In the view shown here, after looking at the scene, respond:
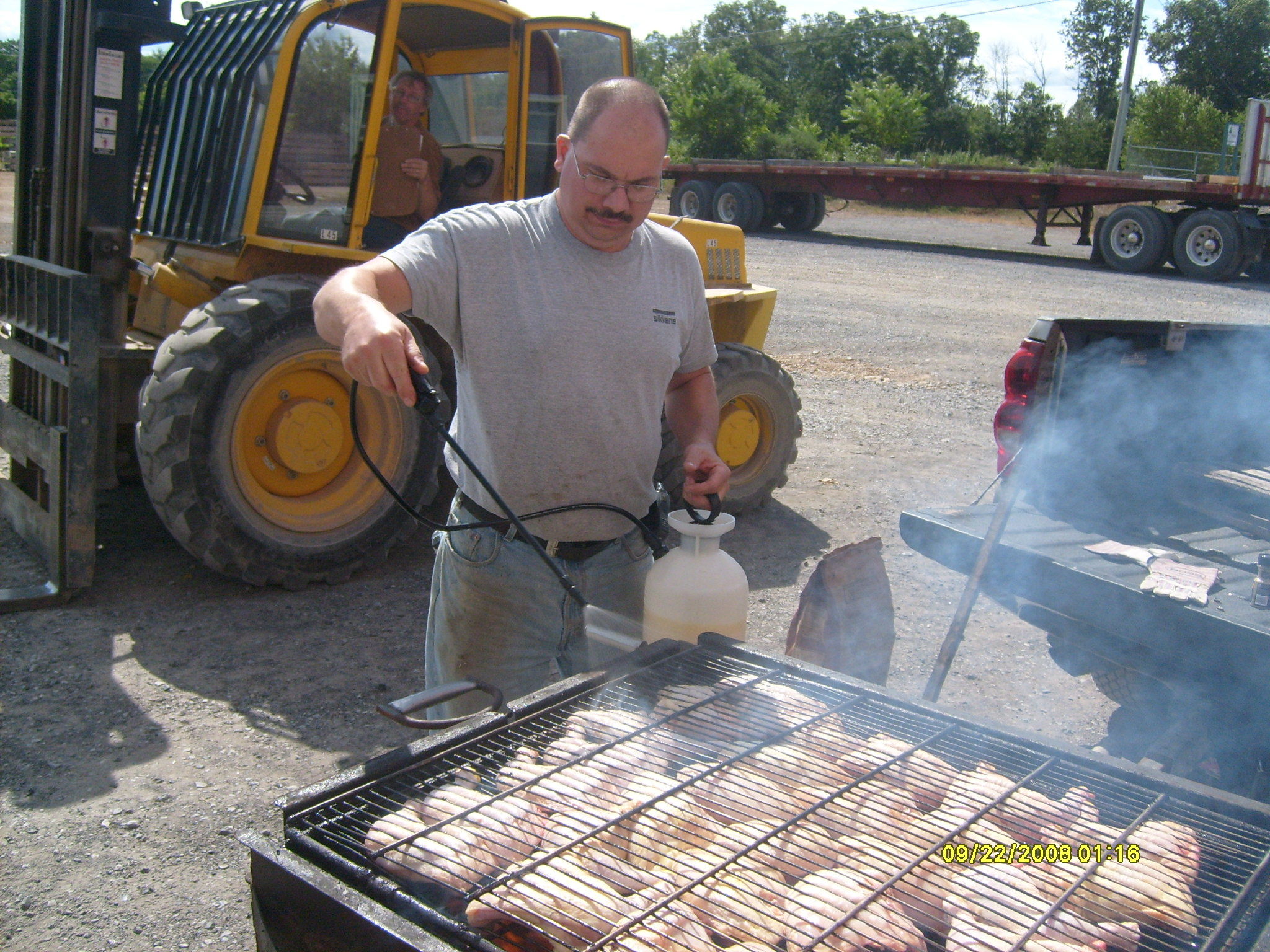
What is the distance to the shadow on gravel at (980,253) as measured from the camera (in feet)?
56.7

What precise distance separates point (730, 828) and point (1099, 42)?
73.5m

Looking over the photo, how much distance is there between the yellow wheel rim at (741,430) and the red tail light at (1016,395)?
85.2 inches

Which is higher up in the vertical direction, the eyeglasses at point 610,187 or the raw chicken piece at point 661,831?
the eyeglasses at point 610,187

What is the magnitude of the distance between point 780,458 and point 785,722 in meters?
4.40

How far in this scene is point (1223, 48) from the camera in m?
56.2

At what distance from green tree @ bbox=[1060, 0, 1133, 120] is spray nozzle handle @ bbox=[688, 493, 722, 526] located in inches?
2745

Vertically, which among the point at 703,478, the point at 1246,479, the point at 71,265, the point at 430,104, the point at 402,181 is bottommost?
the point at 1246,479

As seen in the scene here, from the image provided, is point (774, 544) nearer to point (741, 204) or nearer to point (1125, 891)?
point (1125, 891)

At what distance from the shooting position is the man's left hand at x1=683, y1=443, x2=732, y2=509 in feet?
7.34

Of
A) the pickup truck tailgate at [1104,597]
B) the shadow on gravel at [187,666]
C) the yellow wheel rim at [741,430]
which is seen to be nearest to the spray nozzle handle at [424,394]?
the shadow on gravel at [187,666]

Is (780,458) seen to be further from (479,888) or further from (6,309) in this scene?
(479,888)

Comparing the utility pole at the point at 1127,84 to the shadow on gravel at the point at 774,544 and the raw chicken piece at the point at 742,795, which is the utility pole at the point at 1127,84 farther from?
the raw chicken piece at the point at 742,795

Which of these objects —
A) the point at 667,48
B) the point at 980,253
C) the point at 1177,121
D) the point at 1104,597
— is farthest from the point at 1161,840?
the point at 667,48

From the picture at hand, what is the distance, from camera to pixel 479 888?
1382 millimetres
